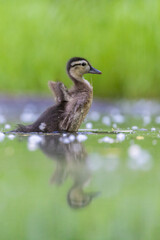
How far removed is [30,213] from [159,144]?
A: 2.83 m

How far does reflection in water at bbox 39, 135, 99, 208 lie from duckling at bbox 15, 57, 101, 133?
0.95ft

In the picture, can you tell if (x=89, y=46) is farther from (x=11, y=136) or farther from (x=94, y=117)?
(x=11, y=136)

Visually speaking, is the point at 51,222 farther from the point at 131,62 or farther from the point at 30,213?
the point at 131,62

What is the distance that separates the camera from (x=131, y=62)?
46.8 feet

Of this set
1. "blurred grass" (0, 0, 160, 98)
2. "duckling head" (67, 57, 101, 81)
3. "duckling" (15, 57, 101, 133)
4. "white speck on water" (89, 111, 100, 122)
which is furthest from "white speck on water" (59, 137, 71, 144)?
"blurred grass" (0, 0, 160, 98)

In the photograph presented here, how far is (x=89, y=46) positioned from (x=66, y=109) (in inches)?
356

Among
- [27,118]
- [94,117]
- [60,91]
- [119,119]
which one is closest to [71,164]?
[60,91]

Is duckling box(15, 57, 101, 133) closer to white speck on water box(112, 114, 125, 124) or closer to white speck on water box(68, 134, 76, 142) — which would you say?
white speck on water box(68, 134, 76, 142)

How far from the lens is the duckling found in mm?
6004

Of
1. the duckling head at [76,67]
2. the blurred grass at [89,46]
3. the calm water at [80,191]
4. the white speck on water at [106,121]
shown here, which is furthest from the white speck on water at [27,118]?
the blurred grass at [89,46]

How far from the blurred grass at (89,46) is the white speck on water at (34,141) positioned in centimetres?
807

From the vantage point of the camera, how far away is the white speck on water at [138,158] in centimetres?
370

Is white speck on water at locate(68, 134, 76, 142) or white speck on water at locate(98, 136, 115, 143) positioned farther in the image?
white speck on water at locate(68, 134, 76, 142)

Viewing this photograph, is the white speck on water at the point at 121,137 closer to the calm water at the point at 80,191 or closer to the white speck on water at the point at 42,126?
the calm water at the point at 80,191
